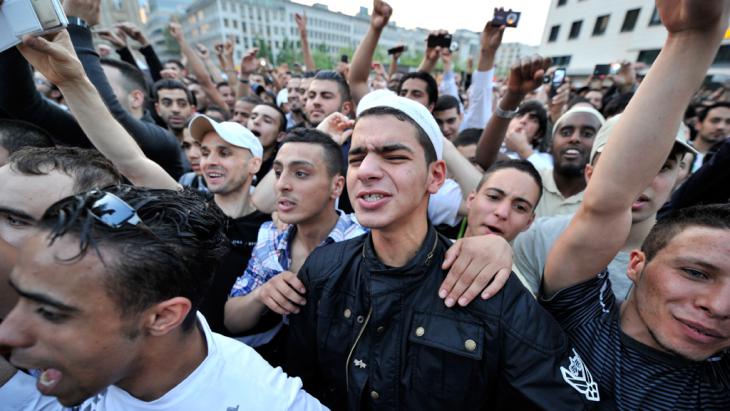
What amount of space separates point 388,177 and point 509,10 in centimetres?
324

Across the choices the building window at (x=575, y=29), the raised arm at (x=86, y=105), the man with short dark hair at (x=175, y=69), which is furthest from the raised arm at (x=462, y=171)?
the building window at (x=575, y=29)

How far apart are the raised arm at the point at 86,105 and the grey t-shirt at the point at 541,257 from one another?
2608mm

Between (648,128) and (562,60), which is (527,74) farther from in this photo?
(562,60)

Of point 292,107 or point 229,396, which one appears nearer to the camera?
point 229,396

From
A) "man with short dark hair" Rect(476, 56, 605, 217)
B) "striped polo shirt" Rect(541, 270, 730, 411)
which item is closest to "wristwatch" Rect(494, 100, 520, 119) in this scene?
"man with short dark hair" Rect(476, 56, 605, 217)

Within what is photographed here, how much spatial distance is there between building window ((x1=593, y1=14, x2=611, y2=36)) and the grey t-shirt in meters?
37.8

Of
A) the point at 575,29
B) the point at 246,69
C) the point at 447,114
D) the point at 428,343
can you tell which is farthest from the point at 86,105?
the point at 575,29

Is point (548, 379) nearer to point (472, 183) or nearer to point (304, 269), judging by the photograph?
point (304, 269)

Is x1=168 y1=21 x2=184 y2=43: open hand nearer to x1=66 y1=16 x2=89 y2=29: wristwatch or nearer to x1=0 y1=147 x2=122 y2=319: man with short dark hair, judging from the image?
x1=66 y1=16 x2=89 y2=29: wristwatch

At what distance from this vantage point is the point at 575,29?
3195 cm

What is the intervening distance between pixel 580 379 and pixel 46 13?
294 cm

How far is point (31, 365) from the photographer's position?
106 cm

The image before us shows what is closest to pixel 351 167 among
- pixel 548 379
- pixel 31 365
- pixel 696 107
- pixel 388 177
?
pixel 388 177

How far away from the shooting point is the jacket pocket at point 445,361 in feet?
4.43
